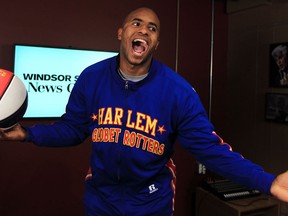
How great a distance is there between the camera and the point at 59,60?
8.25 feet

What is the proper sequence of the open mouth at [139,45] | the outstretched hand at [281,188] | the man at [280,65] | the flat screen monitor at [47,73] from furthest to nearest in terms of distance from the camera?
the man at [280,65] → the flat screen monitor at [47,73] → the open mouth at [139,45] → the outstretched hand at [281,188]

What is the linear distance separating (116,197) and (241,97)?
2.19 m

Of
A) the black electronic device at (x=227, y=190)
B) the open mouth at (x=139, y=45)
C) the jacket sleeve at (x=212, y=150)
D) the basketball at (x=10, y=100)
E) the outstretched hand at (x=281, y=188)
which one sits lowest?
the black electronic device at (x=227, y=190)

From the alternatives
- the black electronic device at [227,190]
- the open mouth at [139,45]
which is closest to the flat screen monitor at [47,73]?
the open mouth at [139,45]

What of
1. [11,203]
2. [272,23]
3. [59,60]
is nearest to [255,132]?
[272,23]

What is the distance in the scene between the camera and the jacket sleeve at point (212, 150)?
1.18 metres

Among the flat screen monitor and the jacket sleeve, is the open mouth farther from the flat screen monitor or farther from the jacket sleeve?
the flat screen monitor

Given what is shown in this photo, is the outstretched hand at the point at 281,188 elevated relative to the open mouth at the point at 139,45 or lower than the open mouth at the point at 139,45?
lower

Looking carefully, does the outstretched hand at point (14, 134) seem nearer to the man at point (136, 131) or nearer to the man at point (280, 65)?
the man at point (136, 131)

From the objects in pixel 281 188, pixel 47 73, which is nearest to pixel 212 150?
pixel 281 188

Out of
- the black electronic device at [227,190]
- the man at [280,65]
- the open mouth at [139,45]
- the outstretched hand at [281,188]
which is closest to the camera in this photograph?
the outstretched hand at [281,188]

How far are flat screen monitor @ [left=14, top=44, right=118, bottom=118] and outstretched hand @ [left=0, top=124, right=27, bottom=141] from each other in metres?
1.05

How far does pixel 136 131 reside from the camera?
1.42m

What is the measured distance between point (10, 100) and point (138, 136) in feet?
1.93
